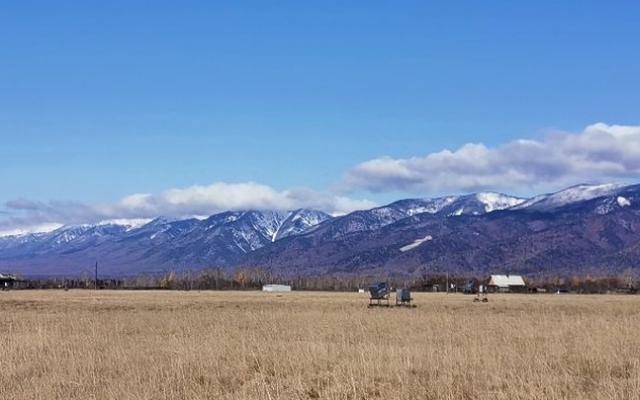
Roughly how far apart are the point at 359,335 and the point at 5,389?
12.9 metres

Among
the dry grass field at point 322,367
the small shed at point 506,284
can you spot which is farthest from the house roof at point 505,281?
the dry grass field at point 322,367

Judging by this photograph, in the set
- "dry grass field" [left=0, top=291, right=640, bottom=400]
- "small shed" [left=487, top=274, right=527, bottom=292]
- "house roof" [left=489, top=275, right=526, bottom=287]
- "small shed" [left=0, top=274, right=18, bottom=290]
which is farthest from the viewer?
"house roof" [left=489, top=275, right=526, bottom=287]

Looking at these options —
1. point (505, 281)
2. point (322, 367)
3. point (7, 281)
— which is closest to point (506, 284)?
point (505, 281)

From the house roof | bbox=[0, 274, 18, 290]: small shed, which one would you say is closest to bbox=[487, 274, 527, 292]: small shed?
the house roof

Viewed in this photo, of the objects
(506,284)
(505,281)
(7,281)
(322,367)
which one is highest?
(7,281)

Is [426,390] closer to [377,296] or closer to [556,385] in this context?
[556,385]

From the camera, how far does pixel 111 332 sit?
27844mm

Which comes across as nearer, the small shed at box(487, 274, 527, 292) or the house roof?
the small shed at box(487, 274, 527, 292)

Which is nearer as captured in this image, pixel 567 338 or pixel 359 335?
pixel 567 338

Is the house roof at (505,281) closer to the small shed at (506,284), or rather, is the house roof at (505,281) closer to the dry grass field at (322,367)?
the small shed at (506,284)

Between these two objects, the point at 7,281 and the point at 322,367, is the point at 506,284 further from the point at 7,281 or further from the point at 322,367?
the point at 322,367

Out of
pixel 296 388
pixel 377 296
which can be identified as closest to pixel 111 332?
pixel 296 388

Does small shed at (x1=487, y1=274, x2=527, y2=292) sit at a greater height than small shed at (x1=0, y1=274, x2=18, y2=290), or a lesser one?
lesser

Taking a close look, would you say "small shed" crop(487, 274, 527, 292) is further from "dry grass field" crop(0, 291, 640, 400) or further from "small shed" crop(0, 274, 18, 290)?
"dry grass field" crop(0, 291, 640, 400)
